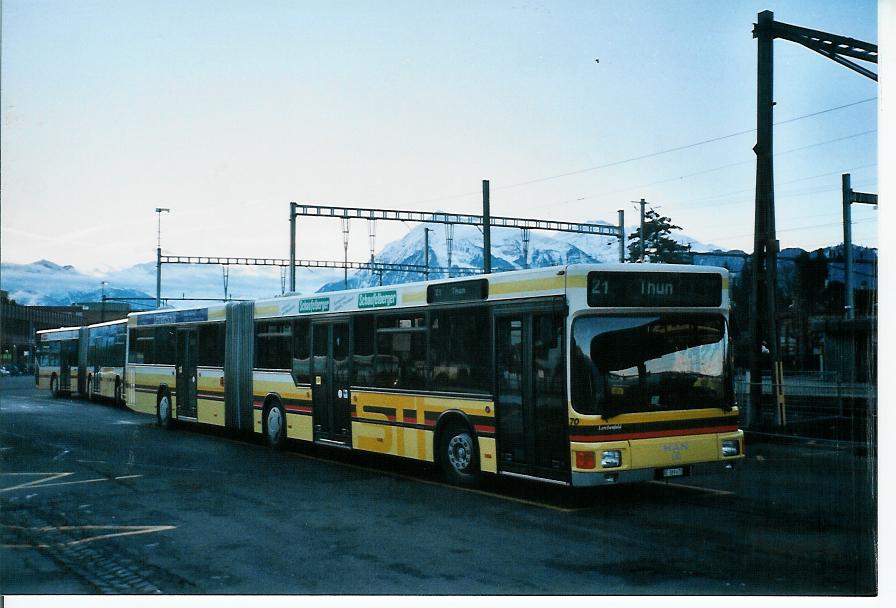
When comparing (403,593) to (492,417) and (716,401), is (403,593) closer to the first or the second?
(492,417)

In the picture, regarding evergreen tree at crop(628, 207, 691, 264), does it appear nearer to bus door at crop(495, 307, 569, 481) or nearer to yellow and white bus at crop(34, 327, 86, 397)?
yellow and white bus at crop(34, 327, 86, 397)

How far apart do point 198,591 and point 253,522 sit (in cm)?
242

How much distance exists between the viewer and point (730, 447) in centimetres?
A: 1041

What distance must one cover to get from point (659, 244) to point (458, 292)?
39.2 m

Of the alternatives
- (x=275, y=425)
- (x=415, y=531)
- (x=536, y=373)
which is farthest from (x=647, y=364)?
(x=275, y=425)

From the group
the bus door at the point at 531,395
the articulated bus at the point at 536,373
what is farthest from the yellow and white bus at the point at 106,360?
the bus door at the point at 531,395

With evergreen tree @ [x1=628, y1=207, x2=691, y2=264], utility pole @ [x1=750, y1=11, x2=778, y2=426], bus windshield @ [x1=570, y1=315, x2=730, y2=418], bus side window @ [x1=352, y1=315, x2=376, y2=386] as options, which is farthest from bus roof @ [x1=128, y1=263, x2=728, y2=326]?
evergreen tree @ [x1=628, y1=207, x2=691, y2=264]

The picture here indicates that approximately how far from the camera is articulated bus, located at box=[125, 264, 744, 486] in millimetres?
9758

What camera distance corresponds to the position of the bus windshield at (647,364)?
970cm

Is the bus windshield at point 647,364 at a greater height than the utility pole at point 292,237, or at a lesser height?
lesser

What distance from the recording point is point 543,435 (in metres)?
10.2

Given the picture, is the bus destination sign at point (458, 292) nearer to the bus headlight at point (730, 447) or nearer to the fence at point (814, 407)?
the bus headlight at point (730, 447)

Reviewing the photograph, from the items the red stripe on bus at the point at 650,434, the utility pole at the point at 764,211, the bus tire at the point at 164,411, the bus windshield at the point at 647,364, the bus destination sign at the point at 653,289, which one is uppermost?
the utility pole at the point at 764,211
